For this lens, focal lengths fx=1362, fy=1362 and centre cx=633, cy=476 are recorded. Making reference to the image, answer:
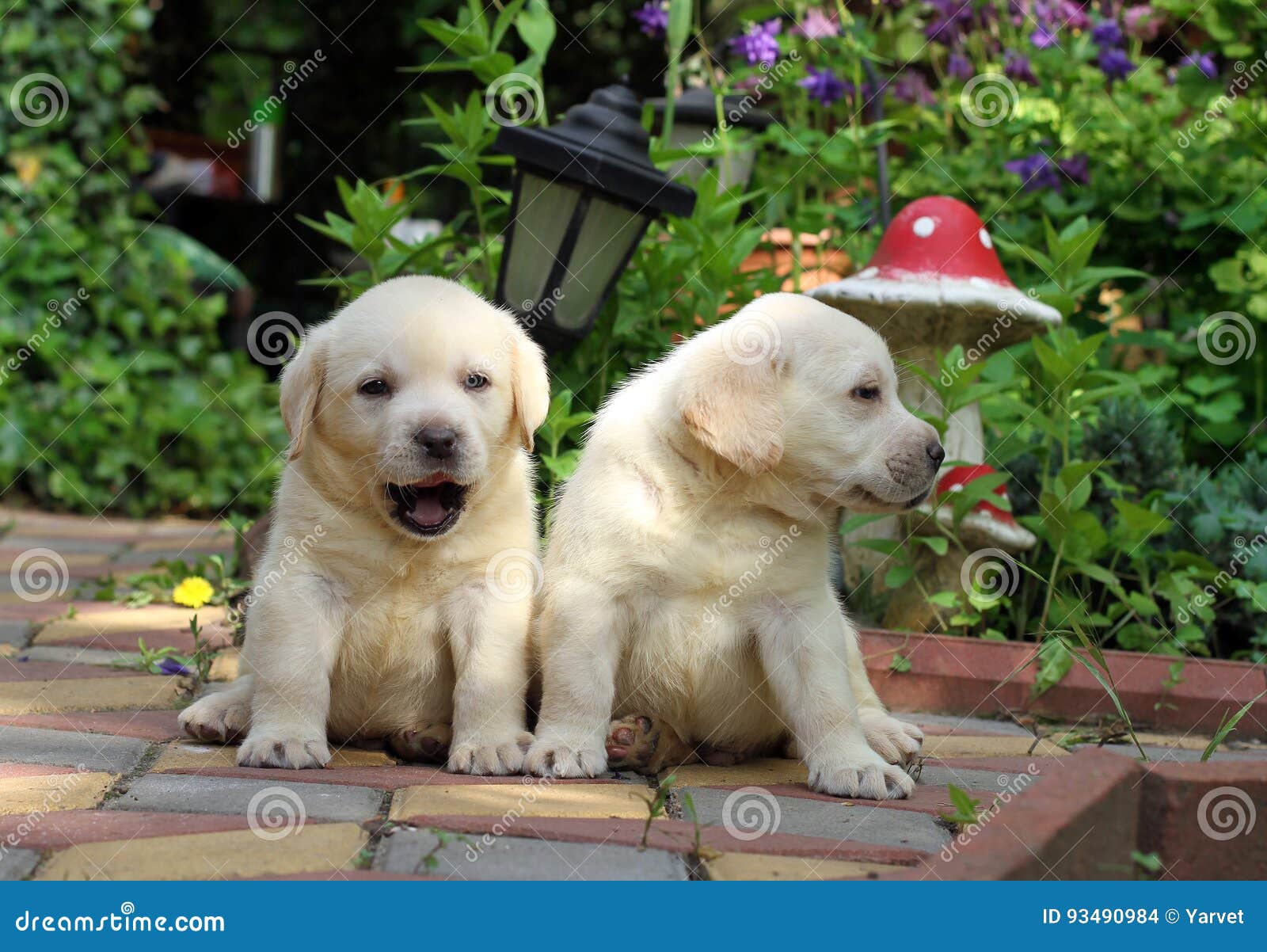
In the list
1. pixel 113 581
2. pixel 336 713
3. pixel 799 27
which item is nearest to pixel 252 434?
pixel 113 581

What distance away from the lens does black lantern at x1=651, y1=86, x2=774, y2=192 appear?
5.64 m

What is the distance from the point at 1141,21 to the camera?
6.48m

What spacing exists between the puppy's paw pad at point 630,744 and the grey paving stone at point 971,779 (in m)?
0.65

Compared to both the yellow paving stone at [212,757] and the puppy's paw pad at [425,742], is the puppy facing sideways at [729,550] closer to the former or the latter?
the puppy's paw pad at [425,742]

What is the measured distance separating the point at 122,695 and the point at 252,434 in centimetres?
563

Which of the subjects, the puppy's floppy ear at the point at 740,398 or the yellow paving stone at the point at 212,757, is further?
the puppy's floppy ear at the point at 740,398

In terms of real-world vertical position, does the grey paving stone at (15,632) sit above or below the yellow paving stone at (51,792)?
above

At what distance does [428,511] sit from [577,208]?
145cm

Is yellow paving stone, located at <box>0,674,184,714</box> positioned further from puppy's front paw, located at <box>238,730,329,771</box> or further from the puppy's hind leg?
puppy's front paw, located at <box>238,730,329,771</box>

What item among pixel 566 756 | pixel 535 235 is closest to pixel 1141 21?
pixel 535 235

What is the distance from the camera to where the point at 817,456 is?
332cm

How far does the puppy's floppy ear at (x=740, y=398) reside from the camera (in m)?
3.18

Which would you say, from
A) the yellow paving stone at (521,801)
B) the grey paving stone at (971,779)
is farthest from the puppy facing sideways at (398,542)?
the grey paving stone at (971,779)
